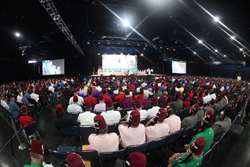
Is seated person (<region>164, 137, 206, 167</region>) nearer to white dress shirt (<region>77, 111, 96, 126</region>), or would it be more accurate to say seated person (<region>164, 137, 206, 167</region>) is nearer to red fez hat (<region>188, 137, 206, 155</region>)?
red fez hat (<region>188, 137, 206, 155</region>)

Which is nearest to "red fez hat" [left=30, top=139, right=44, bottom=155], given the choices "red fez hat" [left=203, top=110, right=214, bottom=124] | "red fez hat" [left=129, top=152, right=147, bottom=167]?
"red fez hat" [left=129, top=152, right=147, bottom=167]

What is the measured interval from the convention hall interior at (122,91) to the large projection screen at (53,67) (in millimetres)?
163

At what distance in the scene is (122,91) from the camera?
6.09 m

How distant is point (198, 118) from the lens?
12.6 feet

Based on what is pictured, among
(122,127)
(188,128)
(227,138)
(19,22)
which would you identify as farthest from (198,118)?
(19,22)

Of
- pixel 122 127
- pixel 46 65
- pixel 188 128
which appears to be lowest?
pixel 188 128

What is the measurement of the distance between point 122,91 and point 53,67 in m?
19.6

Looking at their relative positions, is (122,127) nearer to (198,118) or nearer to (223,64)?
(198,118)

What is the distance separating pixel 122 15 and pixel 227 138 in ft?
44.4

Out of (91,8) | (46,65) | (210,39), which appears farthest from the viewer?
(46,65)

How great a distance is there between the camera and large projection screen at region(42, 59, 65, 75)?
68.8 feet

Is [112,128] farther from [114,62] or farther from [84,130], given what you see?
[114,62]

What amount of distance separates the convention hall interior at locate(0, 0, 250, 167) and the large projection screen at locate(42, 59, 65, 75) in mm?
163

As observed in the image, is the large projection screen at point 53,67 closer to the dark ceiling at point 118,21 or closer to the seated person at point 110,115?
the dark ceiling at point 118,21
